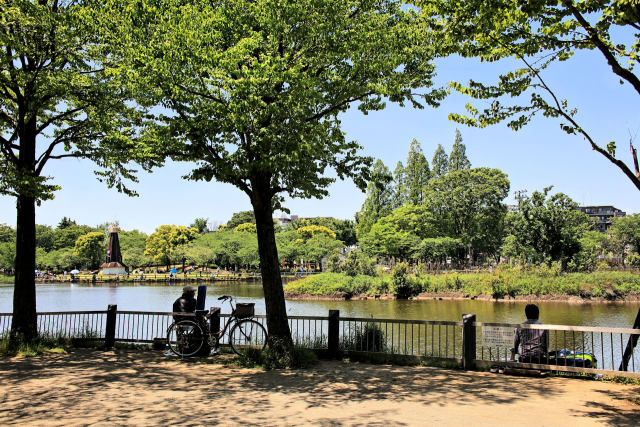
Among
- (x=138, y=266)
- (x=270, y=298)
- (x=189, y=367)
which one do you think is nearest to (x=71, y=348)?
(x=189, y=367)

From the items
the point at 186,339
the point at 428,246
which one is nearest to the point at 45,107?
the point at 186,339

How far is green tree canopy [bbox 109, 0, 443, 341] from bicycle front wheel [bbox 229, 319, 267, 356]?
1.81 feet

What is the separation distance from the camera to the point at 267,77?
7.60m

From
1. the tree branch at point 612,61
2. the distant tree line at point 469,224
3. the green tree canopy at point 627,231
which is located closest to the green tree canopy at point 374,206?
the distant tree line at point 469,224

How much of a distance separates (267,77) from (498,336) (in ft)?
20.2

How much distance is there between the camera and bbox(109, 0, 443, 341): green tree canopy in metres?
7.71

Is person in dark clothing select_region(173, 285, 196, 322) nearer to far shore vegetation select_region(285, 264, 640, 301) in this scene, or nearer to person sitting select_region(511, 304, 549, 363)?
person sitting select_region(511, 304, 549, 363)

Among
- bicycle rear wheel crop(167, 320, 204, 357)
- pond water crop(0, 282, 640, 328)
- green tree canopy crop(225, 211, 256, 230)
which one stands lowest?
pond water crop(0, 282, 640, 328)

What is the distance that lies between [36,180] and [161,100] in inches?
144

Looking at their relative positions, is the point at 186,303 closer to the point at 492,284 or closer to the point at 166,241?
the point at 492,284

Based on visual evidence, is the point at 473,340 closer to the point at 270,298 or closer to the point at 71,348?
the point at 270,298

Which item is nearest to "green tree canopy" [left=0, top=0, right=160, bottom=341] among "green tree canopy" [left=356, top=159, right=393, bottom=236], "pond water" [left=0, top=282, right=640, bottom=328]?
"pond water" [left=0, top=282, right=640, bottom=328]

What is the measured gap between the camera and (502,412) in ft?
18.9

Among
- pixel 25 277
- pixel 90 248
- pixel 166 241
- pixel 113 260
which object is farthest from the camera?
pixel 166 241
